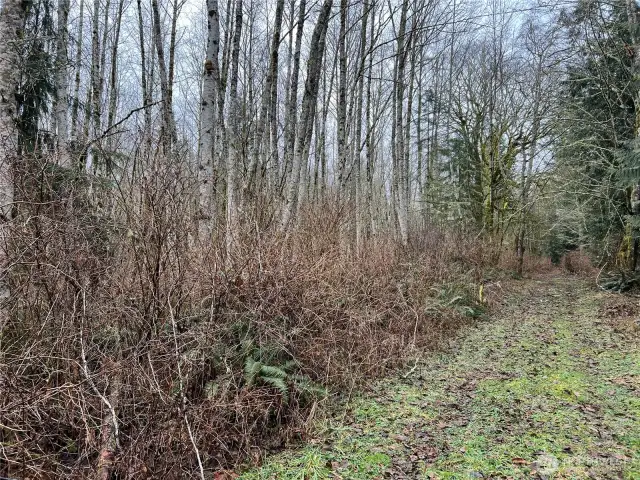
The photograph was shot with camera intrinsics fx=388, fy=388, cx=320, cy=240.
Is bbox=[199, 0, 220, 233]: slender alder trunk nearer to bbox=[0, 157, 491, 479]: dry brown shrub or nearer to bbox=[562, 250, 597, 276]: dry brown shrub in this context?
bbox=[0, 157, 491, 479]: dry brown shrub

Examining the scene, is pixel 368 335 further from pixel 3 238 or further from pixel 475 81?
pixel 475 81

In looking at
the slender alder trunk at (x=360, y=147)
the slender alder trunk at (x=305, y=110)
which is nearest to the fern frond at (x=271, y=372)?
the slender alder trunk at (x=305, y=110)

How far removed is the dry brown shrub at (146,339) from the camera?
2855mm

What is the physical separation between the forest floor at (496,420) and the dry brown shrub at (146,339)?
515 mm

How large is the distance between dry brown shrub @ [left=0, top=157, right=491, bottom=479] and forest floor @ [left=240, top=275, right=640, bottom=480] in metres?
0.52

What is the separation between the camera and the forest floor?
117 inches

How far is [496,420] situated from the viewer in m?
3.68

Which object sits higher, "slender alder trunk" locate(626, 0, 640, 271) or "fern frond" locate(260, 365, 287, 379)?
"slender alder trunk" locate(626, 0, 640, 271)

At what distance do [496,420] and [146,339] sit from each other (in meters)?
3.35

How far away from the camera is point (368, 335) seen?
17.7 ft

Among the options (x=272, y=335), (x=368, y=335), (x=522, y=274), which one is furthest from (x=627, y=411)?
(x=522, y=274)

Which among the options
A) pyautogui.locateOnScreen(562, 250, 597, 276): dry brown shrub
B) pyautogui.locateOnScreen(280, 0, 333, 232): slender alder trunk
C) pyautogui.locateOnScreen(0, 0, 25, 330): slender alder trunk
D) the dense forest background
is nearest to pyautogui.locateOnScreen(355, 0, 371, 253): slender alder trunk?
the dense forest background

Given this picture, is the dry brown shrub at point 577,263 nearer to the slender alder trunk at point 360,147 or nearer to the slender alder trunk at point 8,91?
the slender alder trunk at point 360,147

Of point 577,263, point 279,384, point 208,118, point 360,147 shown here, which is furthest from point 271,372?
point 577,263
